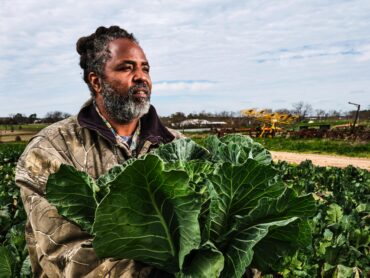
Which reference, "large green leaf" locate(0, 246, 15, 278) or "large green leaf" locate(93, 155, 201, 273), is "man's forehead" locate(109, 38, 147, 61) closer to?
"large green leaf" locate(93, 155, 201, 273)

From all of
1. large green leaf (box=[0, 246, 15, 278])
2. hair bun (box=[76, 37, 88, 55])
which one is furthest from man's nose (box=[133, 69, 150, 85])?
large green leaf (box=[0, 246, 15, 278])

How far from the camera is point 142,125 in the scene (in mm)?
2785

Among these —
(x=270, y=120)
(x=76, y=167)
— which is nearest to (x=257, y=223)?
(x=76, y=167)

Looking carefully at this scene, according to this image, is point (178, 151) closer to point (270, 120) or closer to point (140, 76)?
point (140, 76)

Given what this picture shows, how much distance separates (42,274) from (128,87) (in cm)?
112

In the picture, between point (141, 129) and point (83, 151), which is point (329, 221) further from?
point (83, 151)

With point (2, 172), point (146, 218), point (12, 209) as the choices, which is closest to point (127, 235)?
point (146, 218)

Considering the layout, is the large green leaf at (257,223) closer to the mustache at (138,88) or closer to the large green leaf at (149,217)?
the large green leaf at (149,217)

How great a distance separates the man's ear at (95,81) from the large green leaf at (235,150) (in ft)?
3.56

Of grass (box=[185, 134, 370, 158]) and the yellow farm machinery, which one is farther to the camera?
the yellow farm machinery

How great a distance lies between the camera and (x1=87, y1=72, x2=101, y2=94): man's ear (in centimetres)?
255

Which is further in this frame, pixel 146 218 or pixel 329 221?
pixel 329 221

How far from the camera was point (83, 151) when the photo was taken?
2.33m

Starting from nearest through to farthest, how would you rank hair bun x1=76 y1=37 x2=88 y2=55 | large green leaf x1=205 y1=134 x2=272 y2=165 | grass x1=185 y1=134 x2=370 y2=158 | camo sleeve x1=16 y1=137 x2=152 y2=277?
camo sleeve x1=16 y1=137 x2=152 y2=277
large green leaf x1=205 y1=134 x2=272 y2=165
hair bun x1=76 y1=37 x2=88 y2=55
grass x1=185 y1=134 x2=370 y2=158
